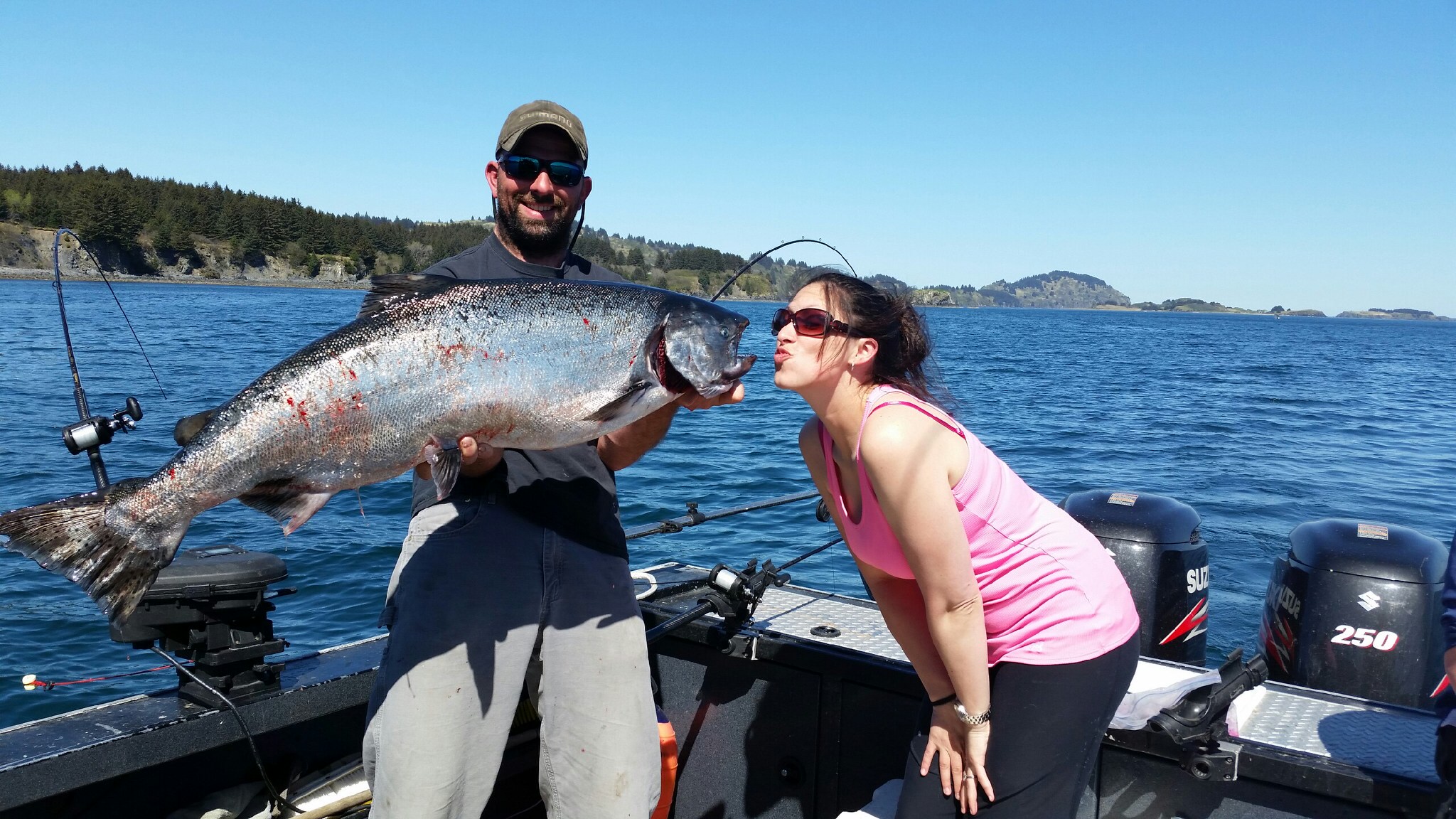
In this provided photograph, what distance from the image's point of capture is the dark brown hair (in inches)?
116

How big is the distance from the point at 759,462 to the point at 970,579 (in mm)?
14232

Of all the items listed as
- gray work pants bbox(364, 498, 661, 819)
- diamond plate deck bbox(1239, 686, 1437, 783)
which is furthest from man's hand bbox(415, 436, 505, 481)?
diamond plate deck bbox(1239, 686, 1437, 783)

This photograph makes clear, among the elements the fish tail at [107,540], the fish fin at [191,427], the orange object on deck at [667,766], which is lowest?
the orange object on deck at [667,766]

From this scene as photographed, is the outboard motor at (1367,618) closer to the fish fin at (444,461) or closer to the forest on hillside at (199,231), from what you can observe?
the fish fin at (444,461)

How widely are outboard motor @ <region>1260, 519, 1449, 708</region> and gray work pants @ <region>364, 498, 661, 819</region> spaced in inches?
133

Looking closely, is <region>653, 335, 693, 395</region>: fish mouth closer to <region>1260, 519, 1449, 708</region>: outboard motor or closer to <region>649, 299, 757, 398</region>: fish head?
<region>649, 299, 757, 398</region>: fish head

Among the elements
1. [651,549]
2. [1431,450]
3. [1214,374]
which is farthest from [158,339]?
[1214,374]

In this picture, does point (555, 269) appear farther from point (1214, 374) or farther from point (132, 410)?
point (1214, 374)

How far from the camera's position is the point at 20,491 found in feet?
43.1

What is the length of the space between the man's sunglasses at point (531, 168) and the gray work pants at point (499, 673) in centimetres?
125

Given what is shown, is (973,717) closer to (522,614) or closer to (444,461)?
(522,614)

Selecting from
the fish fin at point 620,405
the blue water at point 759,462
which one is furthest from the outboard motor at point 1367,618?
the fish fin at point 620,405

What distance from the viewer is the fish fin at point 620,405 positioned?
2982 mm

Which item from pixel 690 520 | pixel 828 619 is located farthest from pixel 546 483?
pixel 690 520
